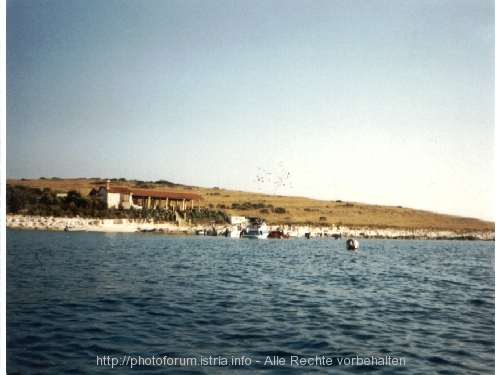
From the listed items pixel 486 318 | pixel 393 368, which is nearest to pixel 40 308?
pixel 393 368

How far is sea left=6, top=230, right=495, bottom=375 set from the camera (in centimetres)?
491

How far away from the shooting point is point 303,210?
12.5 meters

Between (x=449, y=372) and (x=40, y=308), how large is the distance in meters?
5.70

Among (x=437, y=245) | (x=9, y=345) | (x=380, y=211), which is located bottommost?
(x=9, y=345)

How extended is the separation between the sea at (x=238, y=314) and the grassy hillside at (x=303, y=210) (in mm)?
1328

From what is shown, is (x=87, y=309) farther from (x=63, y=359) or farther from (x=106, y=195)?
(x=106, y=195)

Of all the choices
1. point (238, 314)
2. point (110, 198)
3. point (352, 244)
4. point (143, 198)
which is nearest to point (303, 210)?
point (352, 244)

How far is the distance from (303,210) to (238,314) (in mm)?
6439

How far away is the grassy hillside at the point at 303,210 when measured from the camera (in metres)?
10.4

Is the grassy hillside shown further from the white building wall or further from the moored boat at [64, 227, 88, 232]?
the moored boat at [64, 227, 88, 232]

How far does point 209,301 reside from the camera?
709cm

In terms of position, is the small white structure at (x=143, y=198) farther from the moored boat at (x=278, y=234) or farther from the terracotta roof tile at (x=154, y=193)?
the moored boat at (x=278, y=234)

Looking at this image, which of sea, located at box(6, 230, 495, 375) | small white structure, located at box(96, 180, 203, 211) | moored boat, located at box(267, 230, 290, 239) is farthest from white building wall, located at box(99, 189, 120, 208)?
moored boat, located at box(267, 230, 290, 239)

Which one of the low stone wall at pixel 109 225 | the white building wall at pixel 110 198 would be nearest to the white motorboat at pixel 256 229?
the low stone wall at pixel 109 225
